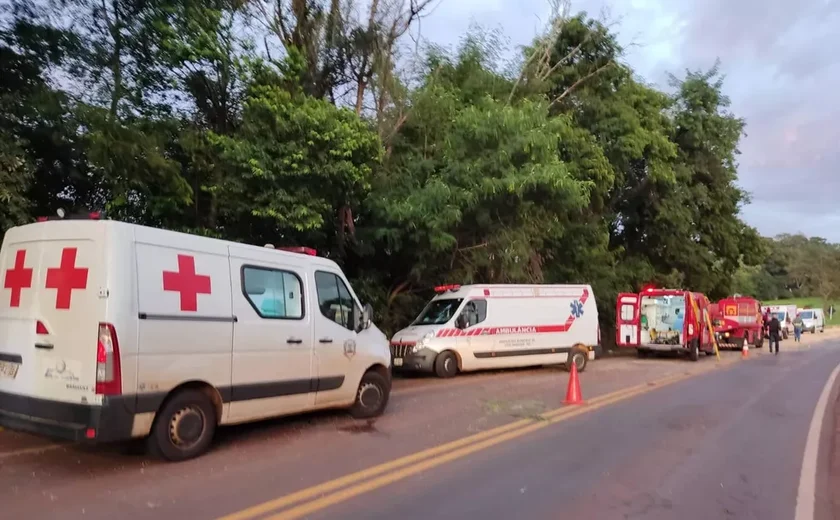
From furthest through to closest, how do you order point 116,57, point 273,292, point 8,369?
point 116,57 < point 273,292 < point 8,369

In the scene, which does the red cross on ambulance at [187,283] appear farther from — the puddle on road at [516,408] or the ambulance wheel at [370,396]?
the puddle on road at [516,408]

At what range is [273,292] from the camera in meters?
8.08

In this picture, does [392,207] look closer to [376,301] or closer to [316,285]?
[376,301]

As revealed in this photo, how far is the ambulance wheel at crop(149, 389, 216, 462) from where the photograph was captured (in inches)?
265

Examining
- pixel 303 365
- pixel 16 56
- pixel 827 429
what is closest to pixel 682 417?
pixel 827 429

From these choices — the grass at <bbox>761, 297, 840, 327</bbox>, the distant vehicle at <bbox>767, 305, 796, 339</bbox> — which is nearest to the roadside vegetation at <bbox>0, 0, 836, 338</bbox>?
the distant vehicle at <bbox>767, 305, 796, 339</bbox>

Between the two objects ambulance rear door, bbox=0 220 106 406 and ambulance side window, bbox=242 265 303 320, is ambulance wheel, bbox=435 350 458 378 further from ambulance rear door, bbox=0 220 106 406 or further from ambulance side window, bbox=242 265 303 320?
ambulance rear door, bbox=0 220 106 406

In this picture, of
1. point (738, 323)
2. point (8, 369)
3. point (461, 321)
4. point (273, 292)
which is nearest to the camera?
point (8, 369)

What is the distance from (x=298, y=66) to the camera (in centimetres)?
1266

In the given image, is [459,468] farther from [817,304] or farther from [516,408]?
[817,304]

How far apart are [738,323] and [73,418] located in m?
29.9

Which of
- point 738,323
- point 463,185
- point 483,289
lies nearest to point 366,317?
point 463,185

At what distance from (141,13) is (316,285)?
591 cm

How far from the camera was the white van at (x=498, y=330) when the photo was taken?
1590 cm
